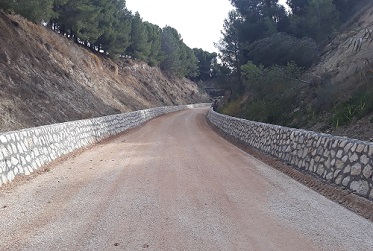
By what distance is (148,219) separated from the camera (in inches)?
243

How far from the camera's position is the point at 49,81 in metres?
27.0

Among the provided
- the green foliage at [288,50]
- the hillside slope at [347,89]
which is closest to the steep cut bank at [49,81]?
the hillside slope at [347,89]

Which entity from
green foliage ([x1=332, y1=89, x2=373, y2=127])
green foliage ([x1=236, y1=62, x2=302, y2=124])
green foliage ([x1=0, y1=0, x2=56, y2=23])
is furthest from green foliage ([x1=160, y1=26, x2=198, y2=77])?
green foliage ([x1=332, y1=89, x2=373, y2=127])

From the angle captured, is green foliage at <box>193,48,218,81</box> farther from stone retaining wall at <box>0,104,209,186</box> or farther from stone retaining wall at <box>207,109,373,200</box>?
stone retaining wall at <box>207,109,373,200</box>

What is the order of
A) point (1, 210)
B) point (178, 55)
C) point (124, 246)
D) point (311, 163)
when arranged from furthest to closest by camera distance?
point (178, 55)
point (311, 163)
point (1, 210)
point (124, 246)

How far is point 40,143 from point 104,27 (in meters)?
32.8

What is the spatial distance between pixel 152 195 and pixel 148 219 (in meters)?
1.52

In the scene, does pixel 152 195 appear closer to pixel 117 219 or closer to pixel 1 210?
pixel 117 219

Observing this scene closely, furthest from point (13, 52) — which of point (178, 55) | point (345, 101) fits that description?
point (178, 55)

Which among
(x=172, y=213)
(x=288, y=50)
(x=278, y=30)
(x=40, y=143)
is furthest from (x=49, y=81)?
(x=172, y=213)

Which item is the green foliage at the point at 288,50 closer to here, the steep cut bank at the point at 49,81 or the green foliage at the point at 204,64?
the steep cut bank at the point at 49,81

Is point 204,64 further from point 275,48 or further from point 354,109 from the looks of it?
point 354,109

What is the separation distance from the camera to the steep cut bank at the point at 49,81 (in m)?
21.2

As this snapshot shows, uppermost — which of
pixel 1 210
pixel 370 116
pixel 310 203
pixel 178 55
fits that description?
pixel 178 55
